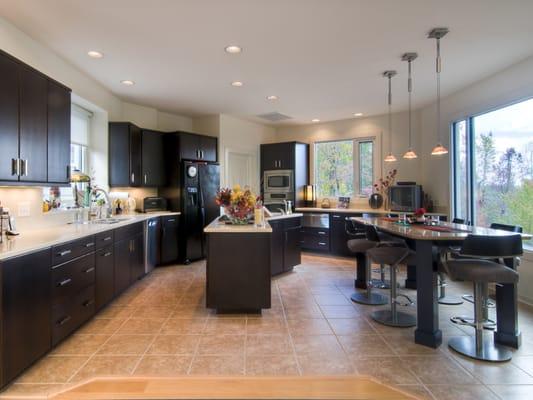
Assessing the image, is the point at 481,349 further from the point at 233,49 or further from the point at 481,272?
the point at 233,49

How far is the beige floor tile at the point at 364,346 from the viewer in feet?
8.14

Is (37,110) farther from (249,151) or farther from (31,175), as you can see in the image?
(249,151)

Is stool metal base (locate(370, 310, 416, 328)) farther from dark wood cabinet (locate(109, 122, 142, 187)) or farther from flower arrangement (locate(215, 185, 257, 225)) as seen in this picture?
dark wood cabinet (locate(109, 122, 142, 187))

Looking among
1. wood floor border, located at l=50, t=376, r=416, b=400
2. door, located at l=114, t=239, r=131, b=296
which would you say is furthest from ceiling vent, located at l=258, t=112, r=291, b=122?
wood floor border, located at l=50, t=376, r=416, b=400

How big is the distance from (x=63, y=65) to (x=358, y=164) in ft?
17.2

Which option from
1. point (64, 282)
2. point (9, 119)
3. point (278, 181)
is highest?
point (9, 119)

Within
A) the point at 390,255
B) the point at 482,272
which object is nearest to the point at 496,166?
the point at 390,255

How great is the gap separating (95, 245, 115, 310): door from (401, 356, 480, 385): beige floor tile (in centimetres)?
281

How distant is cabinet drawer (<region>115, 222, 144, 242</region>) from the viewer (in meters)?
3.60

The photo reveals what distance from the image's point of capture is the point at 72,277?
8.71 ft

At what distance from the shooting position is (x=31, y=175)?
8.64 ft

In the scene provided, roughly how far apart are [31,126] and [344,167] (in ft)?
18.1

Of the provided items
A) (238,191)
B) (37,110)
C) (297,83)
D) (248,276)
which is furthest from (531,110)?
(37,110)

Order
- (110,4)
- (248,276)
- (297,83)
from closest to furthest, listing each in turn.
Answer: (110,4), (248,276), (297,83)
